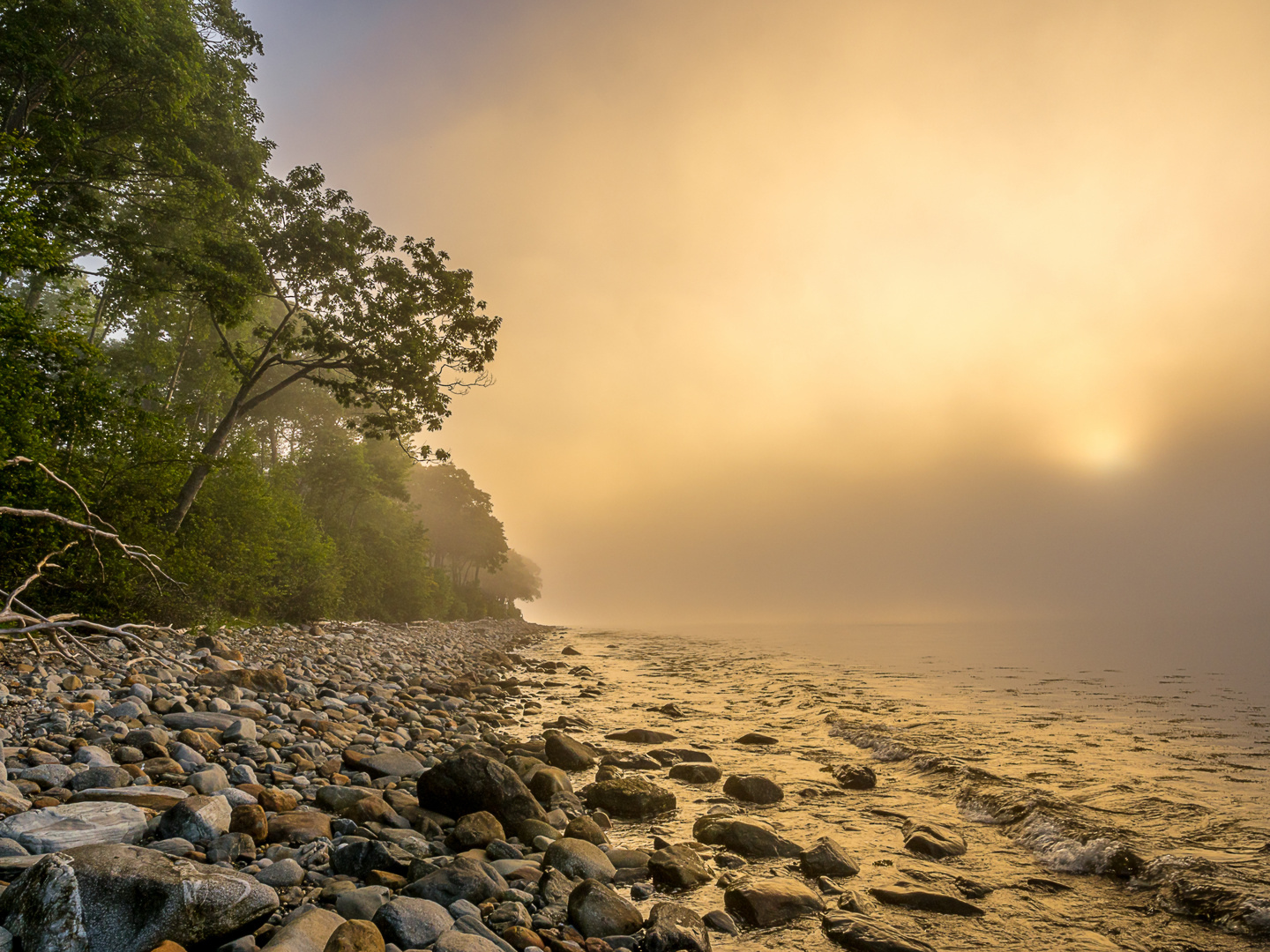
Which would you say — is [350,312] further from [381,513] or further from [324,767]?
[381,513]

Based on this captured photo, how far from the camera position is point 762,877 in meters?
5.93

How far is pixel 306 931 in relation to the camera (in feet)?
11.6

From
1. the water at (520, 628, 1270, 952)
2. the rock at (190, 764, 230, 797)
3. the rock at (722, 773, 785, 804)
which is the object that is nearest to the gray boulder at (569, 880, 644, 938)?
the water at (520, 628, 1270, 952)

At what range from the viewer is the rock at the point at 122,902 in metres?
3.04

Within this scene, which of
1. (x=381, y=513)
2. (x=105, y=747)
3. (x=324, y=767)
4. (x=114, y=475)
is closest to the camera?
(x=105, y=747)

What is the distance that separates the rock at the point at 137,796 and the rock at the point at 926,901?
6414 millimetres

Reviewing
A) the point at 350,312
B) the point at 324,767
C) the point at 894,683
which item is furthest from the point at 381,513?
the point at 324,767

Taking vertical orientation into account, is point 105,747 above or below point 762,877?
above

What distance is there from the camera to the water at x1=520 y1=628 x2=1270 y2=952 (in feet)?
17.5

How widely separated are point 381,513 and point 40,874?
52.1 metres

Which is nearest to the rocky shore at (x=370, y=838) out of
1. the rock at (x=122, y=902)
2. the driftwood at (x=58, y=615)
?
the rock at (x=122, y=902)

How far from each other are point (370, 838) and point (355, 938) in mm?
1787

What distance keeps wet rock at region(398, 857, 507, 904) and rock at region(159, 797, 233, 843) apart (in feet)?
5.36

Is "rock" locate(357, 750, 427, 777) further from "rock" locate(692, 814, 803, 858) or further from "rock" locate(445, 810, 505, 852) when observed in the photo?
"rock" locate(692, 814, 803, 858)
